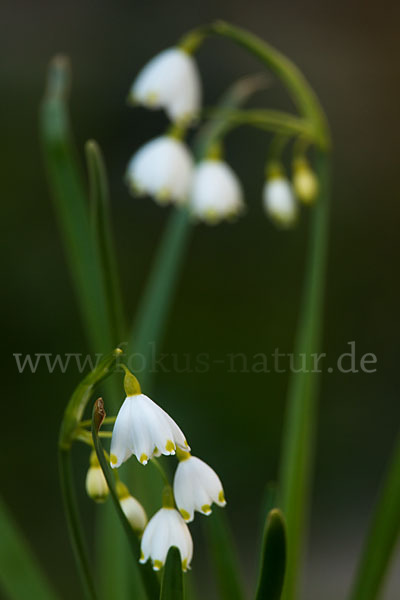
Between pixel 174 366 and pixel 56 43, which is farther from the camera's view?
pixel 56 43

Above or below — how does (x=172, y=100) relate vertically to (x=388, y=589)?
above

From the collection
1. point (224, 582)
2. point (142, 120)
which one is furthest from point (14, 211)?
point (224, 582)

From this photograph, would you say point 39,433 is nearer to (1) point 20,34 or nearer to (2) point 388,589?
(2) point 388,589

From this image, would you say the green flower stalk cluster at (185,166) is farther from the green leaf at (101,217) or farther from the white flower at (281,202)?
the green leaf at (101,217)

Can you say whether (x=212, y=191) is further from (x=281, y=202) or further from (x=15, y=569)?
(x=15, y=569)

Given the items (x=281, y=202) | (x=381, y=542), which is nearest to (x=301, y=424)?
(x=381, y=542)

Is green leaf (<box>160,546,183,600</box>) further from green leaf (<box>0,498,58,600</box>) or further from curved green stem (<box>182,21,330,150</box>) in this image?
curved green stem (<box>182,21,330,150</box>)
